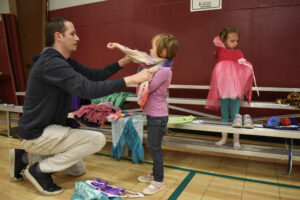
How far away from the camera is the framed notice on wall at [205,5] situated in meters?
3.09

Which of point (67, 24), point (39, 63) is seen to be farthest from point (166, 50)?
point (39, 63)

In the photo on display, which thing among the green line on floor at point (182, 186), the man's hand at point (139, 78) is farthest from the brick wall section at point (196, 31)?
the man's hand at point (139, 78)

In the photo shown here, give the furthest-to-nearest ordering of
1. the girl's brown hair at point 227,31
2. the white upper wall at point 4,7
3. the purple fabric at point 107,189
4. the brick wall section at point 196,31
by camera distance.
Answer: the white upper wall at point 4,7
the brick wall section at point 196,31
the girl's brown hair at point 227,31
the purple fabric at point 107,189

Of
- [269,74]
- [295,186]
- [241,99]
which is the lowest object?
[295,186]

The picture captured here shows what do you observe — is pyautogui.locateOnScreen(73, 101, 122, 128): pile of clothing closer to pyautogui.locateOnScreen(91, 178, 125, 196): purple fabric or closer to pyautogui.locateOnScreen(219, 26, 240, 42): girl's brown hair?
pyautogui.locateOnScreen(91, 178, 125, 196): purple fabric

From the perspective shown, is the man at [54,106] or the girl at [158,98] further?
the girl at [158,98]

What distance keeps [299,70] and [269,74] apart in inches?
12.6

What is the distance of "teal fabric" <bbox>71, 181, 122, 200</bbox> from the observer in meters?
1.51

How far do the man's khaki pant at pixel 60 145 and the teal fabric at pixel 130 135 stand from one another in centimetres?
54

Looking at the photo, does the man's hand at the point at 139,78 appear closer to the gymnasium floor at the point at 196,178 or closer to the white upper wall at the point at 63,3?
the gymnasium floor at the point at 196,178

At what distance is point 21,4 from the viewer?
13.2ft

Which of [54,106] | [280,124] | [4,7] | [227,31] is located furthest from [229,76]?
[4,7]

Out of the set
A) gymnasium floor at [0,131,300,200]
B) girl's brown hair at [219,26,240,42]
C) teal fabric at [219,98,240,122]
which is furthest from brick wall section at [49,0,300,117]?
gymnasium floor at [0,131,300,200]

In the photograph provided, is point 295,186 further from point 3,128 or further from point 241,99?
point 3,128
